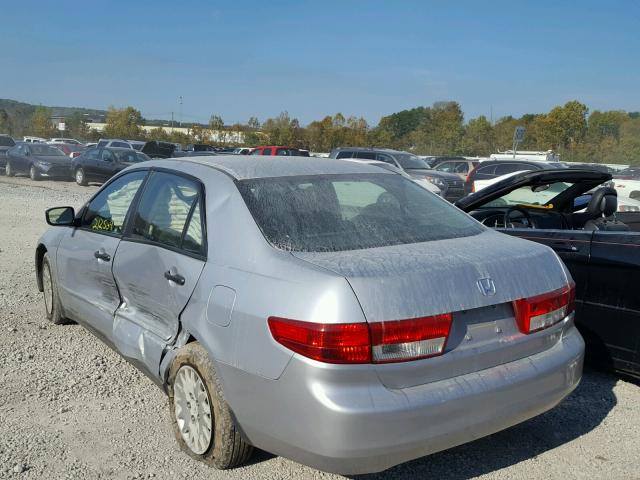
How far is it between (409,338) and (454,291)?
12.1 inches

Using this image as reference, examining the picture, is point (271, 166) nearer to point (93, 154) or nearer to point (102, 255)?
point (102, 255)

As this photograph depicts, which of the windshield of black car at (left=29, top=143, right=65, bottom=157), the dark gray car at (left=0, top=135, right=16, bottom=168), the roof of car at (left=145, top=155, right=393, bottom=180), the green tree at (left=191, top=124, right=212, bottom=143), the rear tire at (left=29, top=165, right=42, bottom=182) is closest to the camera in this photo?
the roof of car at (left=145, top=155, right=393, bottom=180)

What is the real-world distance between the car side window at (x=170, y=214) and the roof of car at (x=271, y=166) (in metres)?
0.15

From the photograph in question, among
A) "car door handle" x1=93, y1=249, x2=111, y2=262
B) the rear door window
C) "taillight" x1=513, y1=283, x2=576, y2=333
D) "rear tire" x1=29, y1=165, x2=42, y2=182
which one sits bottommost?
"rear tire" x1=29, y1=165, x2=42, y2=182

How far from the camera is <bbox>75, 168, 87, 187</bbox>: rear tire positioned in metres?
23.2

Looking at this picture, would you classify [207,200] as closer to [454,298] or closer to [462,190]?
[454,298]

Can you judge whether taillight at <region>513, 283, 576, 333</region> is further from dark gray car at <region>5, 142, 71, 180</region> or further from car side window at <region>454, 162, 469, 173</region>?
car side window at <region>454, 162, 469, 173</region>

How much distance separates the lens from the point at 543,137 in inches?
2110

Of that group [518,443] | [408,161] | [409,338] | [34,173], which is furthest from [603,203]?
[34,173]

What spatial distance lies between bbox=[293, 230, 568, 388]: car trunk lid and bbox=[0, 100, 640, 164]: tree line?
157 feet

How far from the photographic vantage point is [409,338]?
2.63 metres

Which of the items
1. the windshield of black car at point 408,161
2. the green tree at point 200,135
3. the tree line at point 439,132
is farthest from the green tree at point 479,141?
the windshield of black car at point 408,161

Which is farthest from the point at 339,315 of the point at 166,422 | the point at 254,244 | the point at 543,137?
the point at 543,137

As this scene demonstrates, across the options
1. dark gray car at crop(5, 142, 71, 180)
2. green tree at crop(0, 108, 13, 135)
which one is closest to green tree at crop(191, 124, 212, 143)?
green tree at crop(0, 108, 13, 135)
